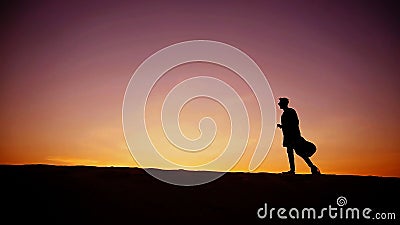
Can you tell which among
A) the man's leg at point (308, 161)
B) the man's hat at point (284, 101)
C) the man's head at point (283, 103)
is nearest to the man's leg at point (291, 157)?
the man's leg at point (308, 161)

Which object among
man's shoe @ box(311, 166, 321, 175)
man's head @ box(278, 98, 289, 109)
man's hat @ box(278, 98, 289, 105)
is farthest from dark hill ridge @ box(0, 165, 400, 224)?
man's hat @ box(278, 98, 289, 105)

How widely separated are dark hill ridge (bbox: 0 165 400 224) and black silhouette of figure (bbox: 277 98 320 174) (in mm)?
625

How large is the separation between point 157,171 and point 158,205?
2822 millimetres

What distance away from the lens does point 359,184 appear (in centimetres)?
1061

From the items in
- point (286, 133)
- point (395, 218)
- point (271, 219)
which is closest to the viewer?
point (271, 219)

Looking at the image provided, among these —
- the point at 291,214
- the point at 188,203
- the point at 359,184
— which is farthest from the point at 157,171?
the point at 359,184

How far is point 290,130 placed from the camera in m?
11.6

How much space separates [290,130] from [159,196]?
16.6ft

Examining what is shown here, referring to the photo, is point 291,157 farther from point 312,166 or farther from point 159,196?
point 159,196

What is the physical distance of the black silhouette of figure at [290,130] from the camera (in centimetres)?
1148

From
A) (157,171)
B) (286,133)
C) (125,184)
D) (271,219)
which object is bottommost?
(271,219)

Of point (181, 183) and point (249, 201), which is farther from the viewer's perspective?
point (181, 183)

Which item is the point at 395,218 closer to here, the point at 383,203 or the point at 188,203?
the point at 383,203

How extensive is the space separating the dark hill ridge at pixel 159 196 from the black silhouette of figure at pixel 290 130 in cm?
63
